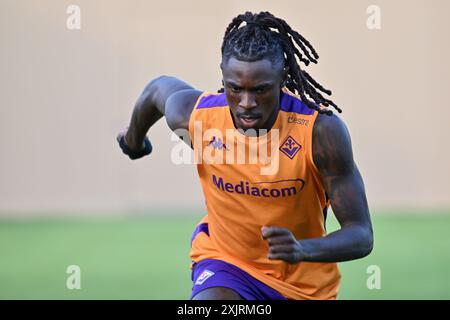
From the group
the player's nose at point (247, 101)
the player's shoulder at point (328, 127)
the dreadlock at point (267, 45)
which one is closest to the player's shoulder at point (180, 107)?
the dreadlock at point (267, 45)

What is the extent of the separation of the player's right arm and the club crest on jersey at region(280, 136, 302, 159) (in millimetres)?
619

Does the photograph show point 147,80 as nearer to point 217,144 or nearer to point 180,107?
point 180,107

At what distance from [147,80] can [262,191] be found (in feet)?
31.1

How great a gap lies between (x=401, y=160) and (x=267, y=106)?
398 inches

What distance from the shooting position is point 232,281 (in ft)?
15.9

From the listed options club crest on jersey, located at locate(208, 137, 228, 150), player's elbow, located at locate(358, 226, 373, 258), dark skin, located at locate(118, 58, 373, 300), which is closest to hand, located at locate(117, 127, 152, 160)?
club crest on jersey, located at locate(208, 137, 228, 150)

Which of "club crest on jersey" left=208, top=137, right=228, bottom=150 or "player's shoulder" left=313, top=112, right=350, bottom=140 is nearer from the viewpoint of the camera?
"player's shoulder" left=313, top=112, right=350, bottom=140

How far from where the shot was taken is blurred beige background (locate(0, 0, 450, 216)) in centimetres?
1394

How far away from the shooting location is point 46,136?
14.2m

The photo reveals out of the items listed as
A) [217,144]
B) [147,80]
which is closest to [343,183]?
[217,144]

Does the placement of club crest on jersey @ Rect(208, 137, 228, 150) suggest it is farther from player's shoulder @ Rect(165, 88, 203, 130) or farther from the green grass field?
the green grass field

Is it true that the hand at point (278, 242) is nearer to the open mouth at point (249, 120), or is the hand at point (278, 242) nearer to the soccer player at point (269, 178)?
the soccer player at point (269, 178)

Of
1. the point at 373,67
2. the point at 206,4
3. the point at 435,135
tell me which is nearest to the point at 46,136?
the point at 206,4

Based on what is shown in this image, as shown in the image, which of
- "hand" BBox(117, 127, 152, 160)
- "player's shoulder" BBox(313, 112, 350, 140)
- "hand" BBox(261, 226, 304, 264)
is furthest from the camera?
"hand" BBox(117, 127, 152, 160)
